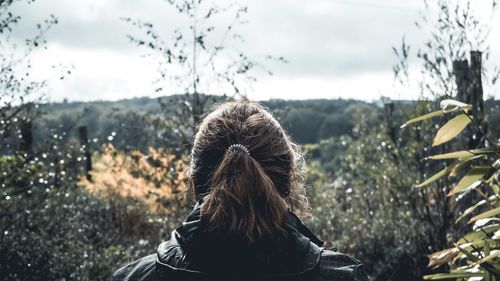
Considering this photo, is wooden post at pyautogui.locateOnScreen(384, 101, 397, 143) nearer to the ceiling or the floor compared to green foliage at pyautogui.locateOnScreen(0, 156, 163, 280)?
nearer to the ceiling

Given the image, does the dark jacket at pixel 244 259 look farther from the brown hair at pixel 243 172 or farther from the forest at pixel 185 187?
the forest at pixel 185 187

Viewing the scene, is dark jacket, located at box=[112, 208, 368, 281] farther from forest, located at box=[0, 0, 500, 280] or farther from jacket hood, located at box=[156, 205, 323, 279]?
forest, located at box=[0, 0, 500, 280]

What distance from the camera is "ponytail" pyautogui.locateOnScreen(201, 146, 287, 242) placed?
227 cm

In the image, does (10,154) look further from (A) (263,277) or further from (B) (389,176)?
(A) (263,277)

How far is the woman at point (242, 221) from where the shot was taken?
2.22 meters

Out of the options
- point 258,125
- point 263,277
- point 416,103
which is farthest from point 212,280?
point 416,103

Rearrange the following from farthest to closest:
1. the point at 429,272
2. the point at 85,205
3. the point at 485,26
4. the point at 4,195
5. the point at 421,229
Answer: the point at 85,205
the point at 421,229
the point at 429,272
the point at 485,26
the point at 4,195

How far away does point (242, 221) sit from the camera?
226cm

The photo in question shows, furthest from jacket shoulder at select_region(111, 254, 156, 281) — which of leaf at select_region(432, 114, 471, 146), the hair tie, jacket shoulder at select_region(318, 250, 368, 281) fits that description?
leaf at select_region(432, 114, 471, 146)

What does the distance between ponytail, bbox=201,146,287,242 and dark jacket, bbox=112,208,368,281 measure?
36 millimetres

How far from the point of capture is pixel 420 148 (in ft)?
26.1

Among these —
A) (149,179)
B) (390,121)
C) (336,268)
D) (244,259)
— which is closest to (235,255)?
(244,259)

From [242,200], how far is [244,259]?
21 centimetres

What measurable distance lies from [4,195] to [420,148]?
4.22 metres
